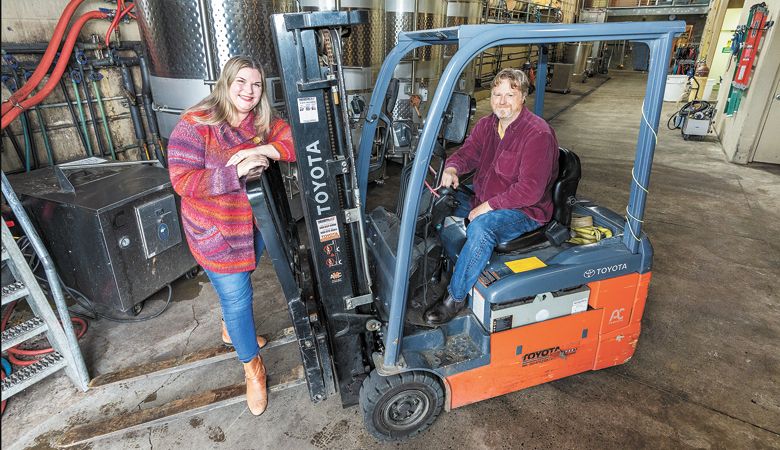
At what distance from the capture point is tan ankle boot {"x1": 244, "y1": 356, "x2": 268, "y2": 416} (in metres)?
2.88

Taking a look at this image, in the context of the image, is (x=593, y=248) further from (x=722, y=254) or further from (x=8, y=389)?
(x=8, y=389)

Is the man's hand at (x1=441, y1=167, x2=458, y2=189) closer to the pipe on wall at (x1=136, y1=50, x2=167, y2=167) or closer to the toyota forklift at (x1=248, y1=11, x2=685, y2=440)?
the toyota forklift at (x1=248, y1=11, x2=685, y2=440)

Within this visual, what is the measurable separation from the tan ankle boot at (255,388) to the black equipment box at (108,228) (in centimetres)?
151

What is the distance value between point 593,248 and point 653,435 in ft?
3.92

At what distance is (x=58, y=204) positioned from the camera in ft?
11.3

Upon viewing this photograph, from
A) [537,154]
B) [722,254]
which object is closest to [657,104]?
[537,154]

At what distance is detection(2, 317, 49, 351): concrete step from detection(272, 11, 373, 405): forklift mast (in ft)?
5.92

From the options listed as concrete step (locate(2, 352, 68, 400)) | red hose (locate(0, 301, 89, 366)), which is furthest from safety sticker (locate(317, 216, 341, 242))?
red hose (locate(0, 301, 89, 366))

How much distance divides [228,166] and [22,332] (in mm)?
1870

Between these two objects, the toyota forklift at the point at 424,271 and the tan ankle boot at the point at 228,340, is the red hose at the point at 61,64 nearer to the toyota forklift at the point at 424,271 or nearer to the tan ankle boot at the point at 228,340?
the tan ankle boot at the point at 228,340

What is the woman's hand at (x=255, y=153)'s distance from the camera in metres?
2.24

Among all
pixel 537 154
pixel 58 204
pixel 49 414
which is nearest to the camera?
pixel 537 154

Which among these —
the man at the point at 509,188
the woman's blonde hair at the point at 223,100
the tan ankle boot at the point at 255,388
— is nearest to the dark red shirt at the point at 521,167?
the man at the point at 509,188

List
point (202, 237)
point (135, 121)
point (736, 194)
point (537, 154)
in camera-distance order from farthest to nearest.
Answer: point (736, 194)
point (135, 121)
point (537, 154)
point (202, 237)
